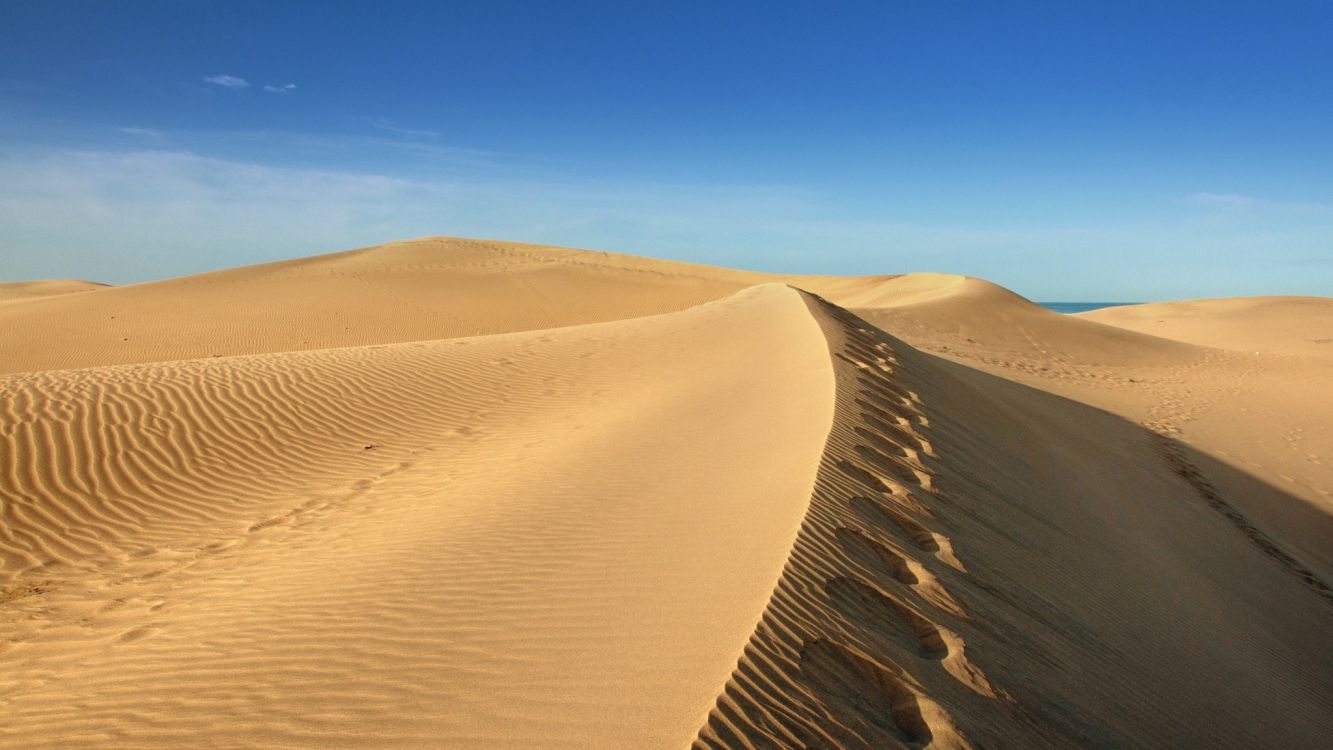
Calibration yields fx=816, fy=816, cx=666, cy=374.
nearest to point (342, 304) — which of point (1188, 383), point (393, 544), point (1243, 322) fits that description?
point (393, 544)

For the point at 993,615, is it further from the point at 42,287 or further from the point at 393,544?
the point at 42,287

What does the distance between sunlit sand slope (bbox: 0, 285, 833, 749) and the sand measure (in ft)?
0.10

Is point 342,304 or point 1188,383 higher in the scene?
point 342,304

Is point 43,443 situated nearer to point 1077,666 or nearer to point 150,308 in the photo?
point 1077,666

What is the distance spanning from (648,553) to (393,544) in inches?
88.2

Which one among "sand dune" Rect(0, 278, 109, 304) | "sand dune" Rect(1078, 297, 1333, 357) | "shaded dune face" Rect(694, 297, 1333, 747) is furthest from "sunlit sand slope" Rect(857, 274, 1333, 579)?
"sand dune" Rect(0, 278, 109, 304)

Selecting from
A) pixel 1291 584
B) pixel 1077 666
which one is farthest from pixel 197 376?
pixel 1291 584

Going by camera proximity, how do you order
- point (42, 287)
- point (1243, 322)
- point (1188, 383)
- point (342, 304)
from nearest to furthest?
1. point (1188, 383)
2. point (342, 304)
3. point (1243, 322)
4. point (42, 287)

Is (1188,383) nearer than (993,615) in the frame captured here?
No

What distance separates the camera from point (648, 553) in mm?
4637

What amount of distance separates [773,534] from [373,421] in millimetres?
7273

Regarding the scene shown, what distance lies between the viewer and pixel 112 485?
7922 mm

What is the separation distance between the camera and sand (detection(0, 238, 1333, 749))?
3285 mm

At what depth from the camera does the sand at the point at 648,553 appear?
329cm
